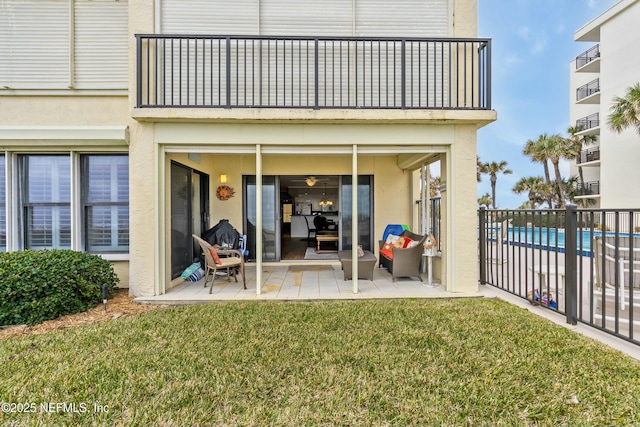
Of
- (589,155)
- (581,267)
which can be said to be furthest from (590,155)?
(581,267)

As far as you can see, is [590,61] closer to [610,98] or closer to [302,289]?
[610,98]

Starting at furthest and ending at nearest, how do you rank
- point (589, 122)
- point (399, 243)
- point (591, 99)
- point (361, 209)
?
point (589, 122)
point (591, 99)
point (361, 209)
point (399, 243)

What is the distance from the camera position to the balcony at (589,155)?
74.0ft

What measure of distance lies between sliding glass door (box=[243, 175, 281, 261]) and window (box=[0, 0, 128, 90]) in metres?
3.65

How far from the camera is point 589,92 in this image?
941 inches

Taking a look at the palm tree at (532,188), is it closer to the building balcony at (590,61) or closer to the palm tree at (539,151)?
the palm tree at (539,151)

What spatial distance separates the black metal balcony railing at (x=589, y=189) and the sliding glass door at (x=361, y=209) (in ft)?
82.1

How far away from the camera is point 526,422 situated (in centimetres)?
214

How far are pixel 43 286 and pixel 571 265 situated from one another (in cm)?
692

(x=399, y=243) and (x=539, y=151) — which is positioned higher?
(x=539, y=151)

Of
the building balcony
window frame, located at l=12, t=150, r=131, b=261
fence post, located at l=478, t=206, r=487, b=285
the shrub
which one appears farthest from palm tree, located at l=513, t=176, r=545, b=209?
the shrub

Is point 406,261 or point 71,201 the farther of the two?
point 406,261

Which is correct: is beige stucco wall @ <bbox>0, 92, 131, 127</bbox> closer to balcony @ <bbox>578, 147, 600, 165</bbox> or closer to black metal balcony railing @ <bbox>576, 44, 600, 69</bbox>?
balcony @ <bbox>578, 147, 600, 165</bbox>

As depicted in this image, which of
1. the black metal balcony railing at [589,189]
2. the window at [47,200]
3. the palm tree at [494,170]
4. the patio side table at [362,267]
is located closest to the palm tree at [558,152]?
the black metal balcony railing at [589,189]
